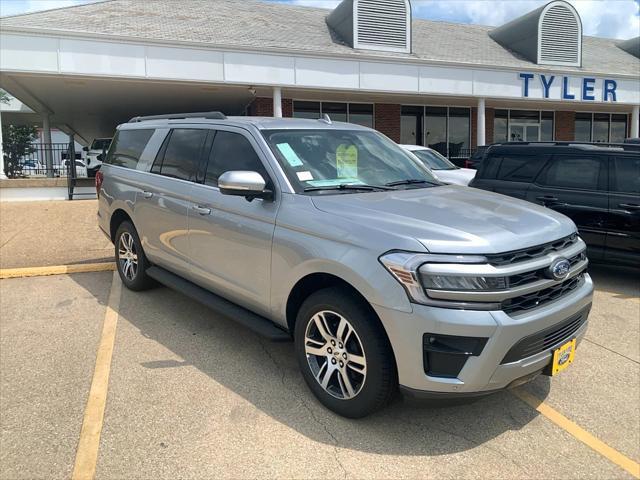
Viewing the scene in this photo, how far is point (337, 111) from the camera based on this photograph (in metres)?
18.5

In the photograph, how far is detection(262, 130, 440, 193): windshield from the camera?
11.9 ft

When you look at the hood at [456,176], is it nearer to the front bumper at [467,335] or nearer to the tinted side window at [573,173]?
the tinted side window at [573,173]

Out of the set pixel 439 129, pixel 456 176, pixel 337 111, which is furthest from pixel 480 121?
pixel 456 176

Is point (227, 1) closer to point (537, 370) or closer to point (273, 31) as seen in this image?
point (273, 31)

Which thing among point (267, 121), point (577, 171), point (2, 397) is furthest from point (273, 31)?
point (2, 397)

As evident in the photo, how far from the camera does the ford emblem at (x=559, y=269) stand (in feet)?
9.43

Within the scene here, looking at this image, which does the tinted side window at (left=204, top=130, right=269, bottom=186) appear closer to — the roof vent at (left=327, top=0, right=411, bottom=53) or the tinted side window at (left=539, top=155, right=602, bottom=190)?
the tinted side window at (left=539, top=155, right=602, bottom=190)

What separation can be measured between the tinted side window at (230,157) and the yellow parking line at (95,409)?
1607 mm

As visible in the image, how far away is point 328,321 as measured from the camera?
3141mm

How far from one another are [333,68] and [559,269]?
12.9m

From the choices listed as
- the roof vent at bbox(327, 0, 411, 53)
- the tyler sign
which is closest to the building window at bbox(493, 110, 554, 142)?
the tyler sign

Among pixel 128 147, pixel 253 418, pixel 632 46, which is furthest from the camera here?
pixel 632 46

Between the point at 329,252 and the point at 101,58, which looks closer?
the point at 329,252

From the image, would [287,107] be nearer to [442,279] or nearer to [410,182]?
[410,182]
